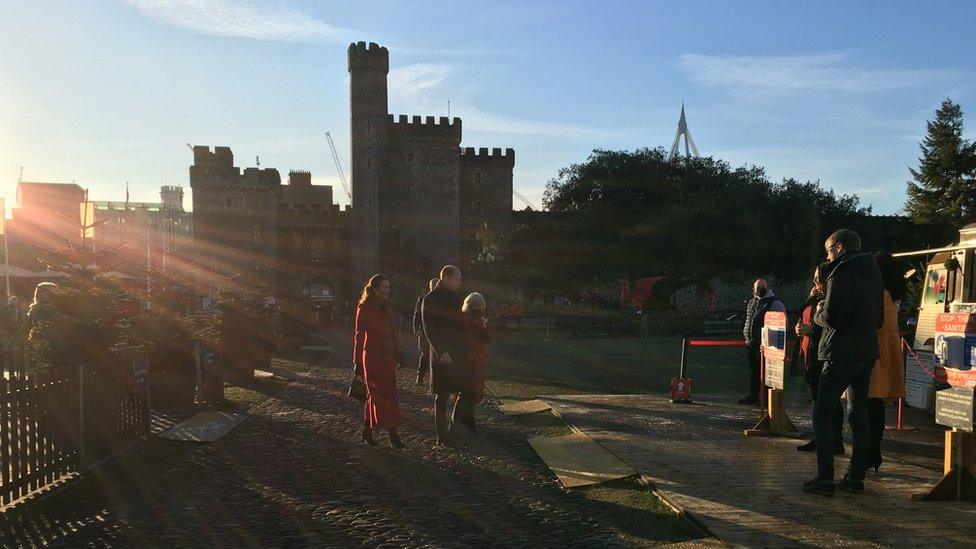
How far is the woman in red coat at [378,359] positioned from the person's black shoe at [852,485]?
14.0 feet

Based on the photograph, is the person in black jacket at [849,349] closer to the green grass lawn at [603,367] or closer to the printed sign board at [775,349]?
the printed sign board at [775,349]

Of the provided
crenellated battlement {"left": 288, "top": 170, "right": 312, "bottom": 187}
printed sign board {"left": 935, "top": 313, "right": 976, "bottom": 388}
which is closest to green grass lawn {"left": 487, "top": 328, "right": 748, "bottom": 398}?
printed sign board {"left": 935, "top": 313, "right": 976, "bottom": 388}

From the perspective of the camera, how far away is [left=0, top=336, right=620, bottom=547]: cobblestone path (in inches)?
202

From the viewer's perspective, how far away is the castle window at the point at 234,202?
203ft

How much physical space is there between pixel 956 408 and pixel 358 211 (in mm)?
57069

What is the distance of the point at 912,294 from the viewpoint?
26766 millimetres

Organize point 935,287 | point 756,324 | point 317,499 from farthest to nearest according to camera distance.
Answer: point 756,324 → point 935,287 → point 317,499

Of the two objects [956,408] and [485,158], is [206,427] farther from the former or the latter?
[485,158]

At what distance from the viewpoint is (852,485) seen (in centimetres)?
576

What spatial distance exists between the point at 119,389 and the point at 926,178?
52.9m

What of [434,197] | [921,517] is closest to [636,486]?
[921,517]

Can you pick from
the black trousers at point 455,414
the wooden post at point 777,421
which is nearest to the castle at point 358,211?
the black trousers at point 455,414

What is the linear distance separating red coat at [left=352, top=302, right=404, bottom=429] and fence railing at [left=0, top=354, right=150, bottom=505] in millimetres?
2533

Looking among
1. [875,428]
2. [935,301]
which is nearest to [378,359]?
[875,428]
